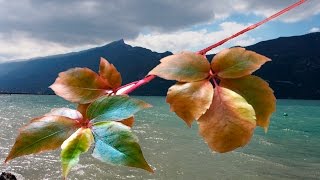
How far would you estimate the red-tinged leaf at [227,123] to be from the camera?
0.66 ft

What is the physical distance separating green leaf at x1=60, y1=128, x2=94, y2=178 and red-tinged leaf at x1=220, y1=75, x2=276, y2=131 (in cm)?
10

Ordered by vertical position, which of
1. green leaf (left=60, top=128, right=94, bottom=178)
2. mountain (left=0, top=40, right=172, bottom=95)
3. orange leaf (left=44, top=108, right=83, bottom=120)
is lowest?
mountain (left=0, top=40, right=172, bottom=95)

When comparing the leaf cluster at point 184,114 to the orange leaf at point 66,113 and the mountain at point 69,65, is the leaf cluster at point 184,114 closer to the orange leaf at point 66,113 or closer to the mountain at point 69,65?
the orange leaf at point 66,113

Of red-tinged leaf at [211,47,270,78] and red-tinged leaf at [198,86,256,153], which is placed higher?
red-tinged leaf at [211,47,270,78]

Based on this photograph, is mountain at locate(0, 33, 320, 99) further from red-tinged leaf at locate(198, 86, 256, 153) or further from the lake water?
red-tinged leaf at locate(198, 86, 256, 153)

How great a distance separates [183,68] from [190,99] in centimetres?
3

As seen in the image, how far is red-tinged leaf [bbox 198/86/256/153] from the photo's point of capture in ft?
0.66

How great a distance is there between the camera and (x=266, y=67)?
62188 millimetres

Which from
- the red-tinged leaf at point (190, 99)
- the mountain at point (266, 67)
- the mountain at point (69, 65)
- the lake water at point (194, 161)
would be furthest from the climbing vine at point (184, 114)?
the mountain at point (69, 65)

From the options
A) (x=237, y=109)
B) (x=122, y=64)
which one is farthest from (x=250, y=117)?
(x=122, y=64)

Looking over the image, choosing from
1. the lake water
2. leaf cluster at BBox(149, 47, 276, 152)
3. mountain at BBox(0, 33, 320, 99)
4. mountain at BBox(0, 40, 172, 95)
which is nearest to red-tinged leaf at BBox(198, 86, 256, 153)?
leaf cluster at BBox(149, 47, 276, 152)

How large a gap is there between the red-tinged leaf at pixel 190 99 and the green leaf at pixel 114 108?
0.03 meters

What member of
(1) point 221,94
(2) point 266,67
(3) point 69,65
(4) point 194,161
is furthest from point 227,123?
(3) point 69,65

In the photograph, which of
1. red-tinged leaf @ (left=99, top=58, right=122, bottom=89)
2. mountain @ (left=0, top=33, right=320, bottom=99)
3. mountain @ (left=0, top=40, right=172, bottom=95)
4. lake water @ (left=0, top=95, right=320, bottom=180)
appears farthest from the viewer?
mountain @ (left=0, top=40, right=172, bottom=95)
